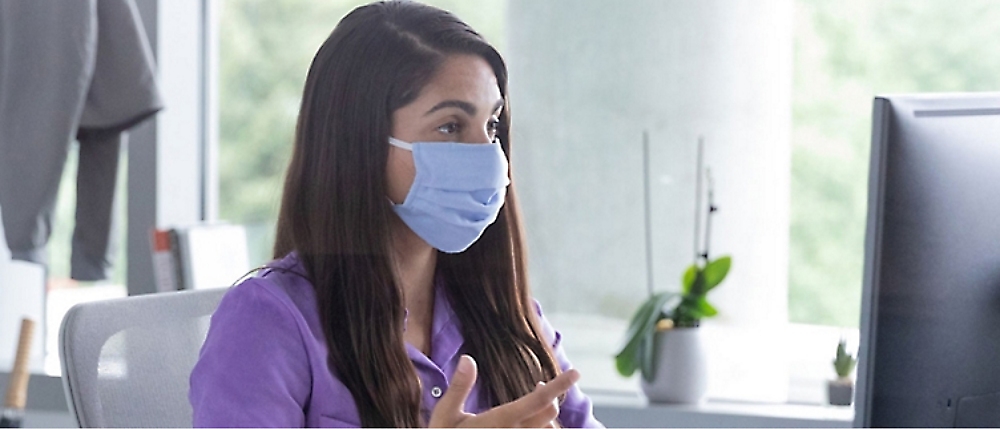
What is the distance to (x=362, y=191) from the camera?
48.7 inches

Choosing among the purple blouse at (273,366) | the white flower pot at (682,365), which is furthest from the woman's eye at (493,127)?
the white flower pot at (682,365)

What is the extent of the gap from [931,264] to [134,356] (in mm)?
813

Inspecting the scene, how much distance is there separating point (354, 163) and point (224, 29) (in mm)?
1465

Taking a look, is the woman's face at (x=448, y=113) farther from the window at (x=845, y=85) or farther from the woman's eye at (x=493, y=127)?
the window at (x=845, y=85)

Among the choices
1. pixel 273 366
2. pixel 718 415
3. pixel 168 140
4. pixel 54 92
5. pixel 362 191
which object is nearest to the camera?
pixel 273 366

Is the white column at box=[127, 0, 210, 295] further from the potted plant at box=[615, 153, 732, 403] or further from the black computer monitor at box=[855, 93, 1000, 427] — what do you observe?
the black computer monitor at box=[855, 93, 1000, 427]

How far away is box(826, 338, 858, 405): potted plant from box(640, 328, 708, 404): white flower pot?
26 centimetres

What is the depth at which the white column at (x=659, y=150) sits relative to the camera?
2277mm

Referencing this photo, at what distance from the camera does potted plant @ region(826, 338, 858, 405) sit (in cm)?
223

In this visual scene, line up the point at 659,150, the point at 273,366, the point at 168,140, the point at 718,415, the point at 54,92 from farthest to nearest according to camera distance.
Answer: the point at 168,140 → the point at 659,150 → the point at 718,415 → the point at 54,92 → the point at 273,366

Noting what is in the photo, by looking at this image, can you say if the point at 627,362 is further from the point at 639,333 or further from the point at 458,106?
the point at 458,106

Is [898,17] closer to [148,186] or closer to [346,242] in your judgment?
[346,242]

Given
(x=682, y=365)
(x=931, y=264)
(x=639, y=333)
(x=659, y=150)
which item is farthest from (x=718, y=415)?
(x=931, y=264)

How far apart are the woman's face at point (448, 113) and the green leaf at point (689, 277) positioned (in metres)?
1.05
